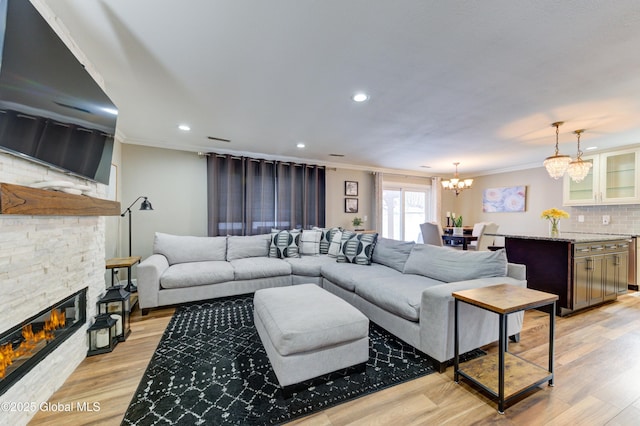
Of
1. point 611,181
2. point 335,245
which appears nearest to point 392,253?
point 335,245

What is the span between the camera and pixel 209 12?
1.49 m

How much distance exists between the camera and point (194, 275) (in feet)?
10.6

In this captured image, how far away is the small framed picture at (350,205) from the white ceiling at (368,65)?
96.9 inches

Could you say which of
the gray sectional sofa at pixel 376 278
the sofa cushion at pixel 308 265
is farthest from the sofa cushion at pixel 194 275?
the sofa cushion at pixel 308 265

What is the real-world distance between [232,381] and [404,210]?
5.95m

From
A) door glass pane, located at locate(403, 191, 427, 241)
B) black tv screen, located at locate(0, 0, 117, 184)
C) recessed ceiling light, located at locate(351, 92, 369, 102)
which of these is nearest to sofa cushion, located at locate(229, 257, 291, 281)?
black tv screen, located at locate(0, 0, 117, 184)

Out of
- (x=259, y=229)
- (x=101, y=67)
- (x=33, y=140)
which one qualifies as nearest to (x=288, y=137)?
(x=259, y=229)

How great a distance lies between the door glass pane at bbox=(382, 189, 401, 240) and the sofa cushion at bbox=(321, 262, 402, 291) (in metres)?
3.29

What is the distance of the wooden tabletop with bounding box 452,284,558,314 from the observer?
5.13 ft

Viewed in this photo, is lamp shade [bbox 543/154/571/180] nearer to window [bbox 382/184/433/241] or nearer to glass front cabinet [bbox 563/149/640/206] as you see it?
glass front cabinet [bbox 563/149/640/206]

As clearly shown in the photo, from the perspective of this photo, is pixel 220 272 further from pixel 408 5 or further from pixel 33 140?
pixel 408 5

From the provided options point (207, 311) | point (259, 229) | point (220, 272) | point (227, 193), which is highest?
point (227, 193)

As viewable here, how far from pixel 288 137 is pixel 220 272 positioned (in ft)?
7.22

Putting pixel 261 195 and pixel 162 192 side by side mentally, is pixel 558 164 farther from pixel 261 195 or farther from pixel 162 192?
pixel 162 192
